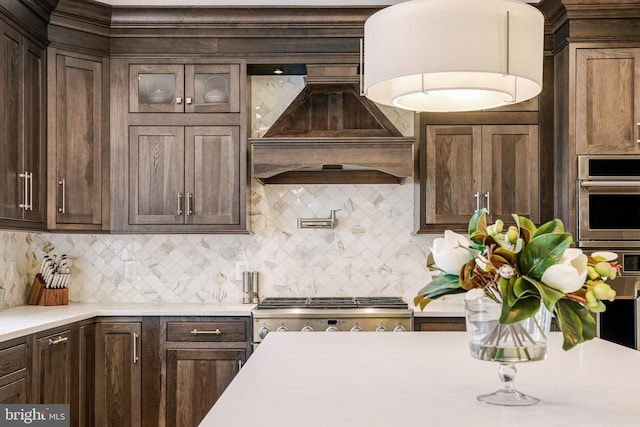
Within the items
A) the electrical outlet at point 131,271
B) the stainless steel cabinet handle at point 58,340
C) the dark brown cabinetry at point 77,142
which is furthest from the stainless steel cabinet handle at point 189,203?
the stainless steel cabinet handle at point 58,340

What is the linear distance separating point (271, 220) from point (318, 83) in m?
1.01

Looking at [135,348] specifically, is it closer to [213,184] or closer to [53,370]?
[53,370]

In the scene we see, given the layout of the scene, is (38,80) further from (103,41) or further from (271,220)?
(271,220)

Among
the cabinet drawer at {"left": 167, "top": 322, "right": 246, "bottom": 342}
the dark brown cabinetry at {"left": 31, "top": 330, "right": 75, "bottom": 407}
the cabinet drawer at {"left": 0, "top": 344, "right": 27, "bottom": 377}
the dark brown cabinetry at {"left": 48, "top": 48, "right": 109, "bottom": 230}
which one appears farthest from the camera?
the dark brown cabinetry at {"left": 48, "top": 48, "right": 109, "bottom": 230}

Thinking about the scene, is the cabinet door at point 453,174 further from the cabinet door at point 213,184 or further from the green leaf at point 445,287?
the green leaf at point 445,287

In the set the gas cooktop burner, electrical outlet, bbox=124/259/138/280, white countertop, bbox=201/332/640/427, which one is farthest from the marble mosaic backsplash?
white countertop, bbox=201/332/640/427

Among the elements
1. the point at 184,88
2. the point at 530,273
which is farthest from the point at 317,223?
the point at 530,273

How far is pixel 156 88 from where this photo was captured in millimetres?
4266

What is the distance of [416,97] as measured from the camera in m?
2.11

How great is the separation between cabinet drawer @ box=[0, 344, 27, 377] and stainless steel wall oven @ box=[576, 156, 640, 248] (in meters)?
3.08

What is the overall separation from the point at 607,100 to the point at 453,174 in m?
1.00

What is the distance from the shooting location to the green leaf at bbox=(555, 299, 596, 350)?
1410 millimetres

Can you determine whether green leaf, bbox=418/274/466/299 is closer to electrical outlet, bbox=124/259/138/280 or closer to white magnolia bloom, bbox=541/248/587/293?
white magnolia bloom, bbox=541/248/587/293

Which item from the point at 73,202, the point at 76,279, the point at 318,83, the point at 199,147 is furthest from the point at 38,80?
the point at 318,83
